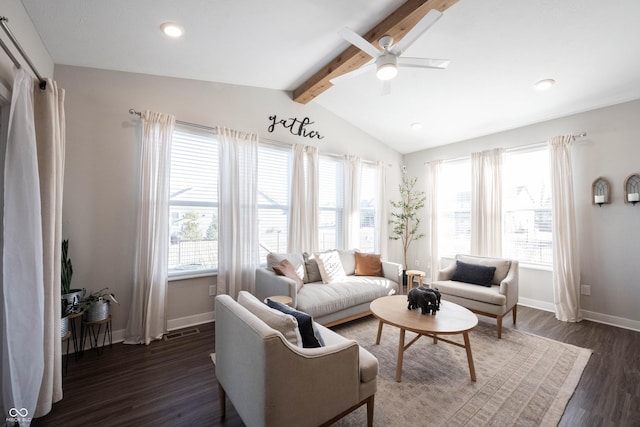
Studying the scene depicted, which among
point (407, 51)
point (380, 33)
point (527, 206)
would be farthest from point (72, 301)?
point (527, 206)

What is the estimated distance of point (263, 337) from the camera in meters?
1.19

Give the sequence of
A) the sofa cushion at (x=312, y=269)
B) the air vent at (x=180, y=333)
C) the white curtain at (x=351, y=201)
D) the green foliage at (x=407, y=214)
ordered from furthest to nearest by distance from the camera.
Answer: the green foliage at (x=407, y=214) < the white curtain at (x=351, y=201) < the sofa cushion at (x=312, y=269) < the air vent at (x=180, y=333)

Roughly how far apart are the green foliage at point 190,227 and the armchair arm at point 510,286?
12.3 ft

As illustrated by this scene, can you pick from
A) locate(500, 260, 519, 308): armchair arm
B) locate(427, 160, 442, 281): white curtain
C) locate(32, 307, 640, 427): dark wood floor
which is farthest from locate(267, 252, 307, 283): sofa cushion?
locate(427, 160, 442, 281): white curtain

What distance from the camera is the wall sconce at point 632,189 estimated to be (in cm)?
311

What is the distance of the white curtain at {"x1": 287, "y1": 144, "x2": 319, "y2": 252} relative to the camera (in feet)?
13.0

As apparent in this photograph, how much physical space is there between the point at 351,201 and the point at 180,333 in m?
3.13

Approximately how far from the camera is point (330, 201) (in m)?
4.59

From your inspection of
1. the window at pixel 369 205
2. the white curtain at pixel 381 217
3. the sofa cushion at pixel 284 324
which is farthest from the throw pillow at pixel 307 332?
the white curtain at pixel 381 217

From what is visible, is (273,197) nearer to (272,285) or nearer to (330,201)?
(330,201)

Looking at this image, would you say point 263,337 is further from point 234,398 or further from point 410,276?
point 410,276

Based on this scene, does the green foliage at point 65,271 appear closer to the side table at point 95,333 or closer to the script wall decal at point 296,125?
the side table at point 95,333

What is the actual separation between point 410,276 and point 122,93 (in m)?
4.53

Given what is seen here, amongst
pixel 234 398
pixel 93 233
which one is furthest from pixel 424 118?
pixel 93 233
